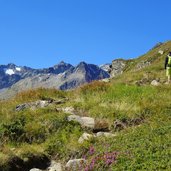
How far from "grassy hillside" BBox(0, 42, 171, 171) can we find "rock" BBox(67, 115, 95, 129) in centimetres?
25

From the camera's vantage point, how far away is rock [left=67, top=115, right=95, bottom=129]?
660 inches

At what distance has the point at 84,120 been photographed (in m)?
17.1

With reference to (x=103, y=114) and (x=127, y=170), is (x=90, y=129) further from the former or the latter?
(x=127, y=170)

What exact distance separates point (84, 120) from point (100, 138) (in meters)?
2.35

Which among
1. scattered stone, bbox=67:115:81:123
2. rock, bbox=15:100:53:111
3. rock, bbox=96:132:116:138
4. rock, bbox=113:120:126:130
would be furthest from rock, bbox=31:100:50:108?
rock, bbox=96:132:116:138

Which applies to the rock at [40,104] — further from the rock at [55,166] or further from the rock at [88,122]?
the rock at [55,166]

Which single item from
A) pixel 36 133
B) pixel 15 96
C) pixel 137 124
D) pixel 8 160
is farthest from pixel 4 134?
pixel 15 96

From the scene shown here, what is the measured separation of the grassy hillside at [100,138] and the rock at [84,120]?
25cm

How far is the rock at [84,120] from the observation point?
16.8 metres

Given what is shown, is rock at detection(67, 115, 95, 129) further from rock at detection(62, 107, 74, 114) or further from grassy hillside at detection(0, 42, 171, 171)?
rock at detection(62, 107, 74, 114)

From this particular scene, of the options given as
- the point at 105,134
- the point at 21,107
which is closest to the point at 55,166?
the point at 105,134

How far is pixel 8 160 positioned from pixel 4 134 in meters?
2.57

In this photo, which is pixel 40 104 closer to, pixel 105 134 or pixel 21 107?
pixel 21 107

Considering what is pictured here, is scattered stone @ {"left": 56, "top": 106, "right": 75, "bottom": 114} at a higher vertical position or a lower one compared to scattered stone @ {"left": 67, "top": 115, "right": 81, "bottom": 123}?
higher
